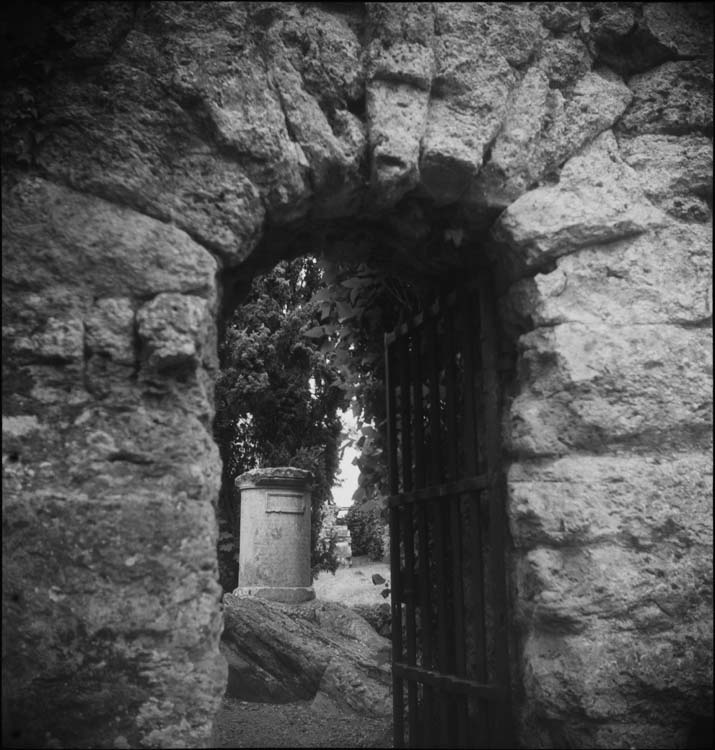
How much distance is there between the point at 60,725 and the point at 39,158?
5.11 feet

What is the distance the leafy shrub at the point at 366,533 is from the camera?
46.2 feet

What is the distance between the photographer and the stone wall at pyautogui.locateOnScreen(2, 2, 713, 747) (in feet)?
6.44

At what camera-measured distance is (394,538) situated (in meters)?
3.39

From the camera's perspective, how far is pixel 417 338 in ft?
10.7

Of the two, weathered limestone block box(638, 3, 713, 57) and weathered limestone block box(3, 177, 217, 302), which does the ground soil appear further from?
weathered limestone block box(638, 3, 713, 57)

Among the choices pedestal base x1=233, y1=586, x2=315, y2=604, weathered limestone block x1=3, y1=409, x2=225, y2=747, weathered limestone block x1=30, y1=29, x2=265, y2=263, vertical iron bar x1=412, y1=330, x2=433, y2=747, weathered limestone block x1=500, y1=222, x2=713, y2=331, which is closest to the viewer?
weathered limestone block x1=3, y1=409, x2=225, y2=747

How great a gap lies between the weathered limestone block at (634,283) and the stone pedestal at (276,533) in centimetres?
662

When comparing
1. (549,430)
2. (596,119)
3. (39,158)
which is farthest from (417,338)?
(39,158)

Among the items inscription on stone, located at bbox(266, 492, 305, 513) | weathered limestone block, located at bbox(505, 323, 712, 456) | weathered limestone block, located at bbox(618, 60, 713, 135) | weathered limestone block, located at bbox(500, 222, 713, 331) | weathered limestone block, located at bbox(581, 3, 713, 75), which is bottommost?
inscription on stone, located at bbox(266, 492, 305, 513)

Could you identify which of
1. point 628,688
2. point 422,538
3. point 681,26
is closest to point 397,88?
point 681,26

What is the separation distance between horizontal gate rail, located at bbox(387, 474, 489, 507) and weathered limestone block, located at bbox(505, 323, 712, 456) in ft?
0.94

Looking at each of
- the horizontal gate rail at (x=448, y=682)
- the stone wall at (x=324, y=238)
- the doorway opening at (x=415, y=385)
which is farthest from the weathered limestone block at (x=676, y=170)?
→ the horizontal gate rail at (x=448, y=682)

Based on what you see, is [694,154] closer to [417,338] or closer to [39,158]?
[417,338]

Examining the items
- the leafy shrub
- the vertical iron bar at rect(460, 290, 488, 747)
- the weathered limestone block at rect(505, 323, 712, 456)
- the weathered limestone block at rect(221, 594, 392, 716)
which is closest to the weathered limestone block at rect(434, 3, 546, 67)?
the vertical iron bar at rect(460, 290, 488, 747)
